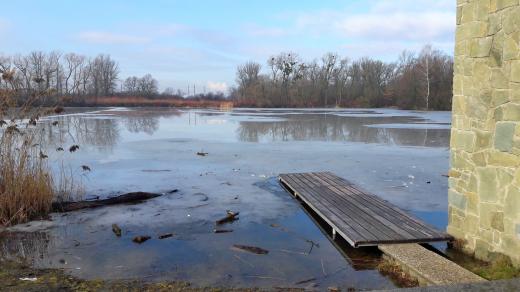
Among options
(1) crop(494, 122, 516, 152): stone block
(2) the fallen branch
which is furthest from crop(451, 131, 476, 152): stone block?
(2) the fallen branch

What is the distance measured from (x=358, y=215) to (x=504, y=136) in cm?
277

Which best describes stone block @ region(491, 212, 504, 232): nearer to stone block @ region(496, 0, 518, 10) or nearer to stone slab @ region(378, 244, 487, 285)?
stone slab @ region(378, 244, 487, 285)

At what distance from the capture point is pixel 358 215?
720cm

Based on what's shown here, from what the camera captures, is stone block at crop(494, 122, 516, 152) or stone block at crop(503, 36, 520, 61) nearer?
stone block at crop(503, 36, 520, 61)

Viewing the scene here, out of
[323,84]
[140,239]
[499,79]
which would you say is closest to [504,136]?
[499,79]

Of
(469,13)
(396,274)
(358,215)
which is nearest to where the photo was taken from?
(396,274)

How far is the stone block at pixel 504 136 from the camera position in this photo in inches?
190

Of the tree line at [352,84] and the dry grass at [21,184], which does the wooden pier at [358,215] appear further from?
the tree line at [352,84]

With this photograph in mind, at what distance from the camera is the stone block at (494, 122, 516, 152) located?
15.9 ft

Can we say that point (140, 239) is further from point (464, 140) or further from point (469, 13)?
point (469, 13)

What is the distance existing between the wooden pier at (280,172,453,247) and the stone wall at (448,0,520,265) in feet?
1.94

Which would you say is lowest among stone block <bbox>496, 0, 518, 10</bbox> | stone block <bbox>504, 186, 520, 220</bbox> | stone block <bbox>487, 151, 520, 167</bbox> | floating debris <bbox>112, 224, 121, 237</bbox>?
floating debris <bbox>112, 224, 121, 237</bbox>

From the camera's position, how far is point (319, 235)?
6.88 m

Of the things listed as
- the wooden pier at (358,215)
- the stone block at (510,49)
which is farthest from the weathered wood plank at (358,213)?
the stone block at (510,49)
